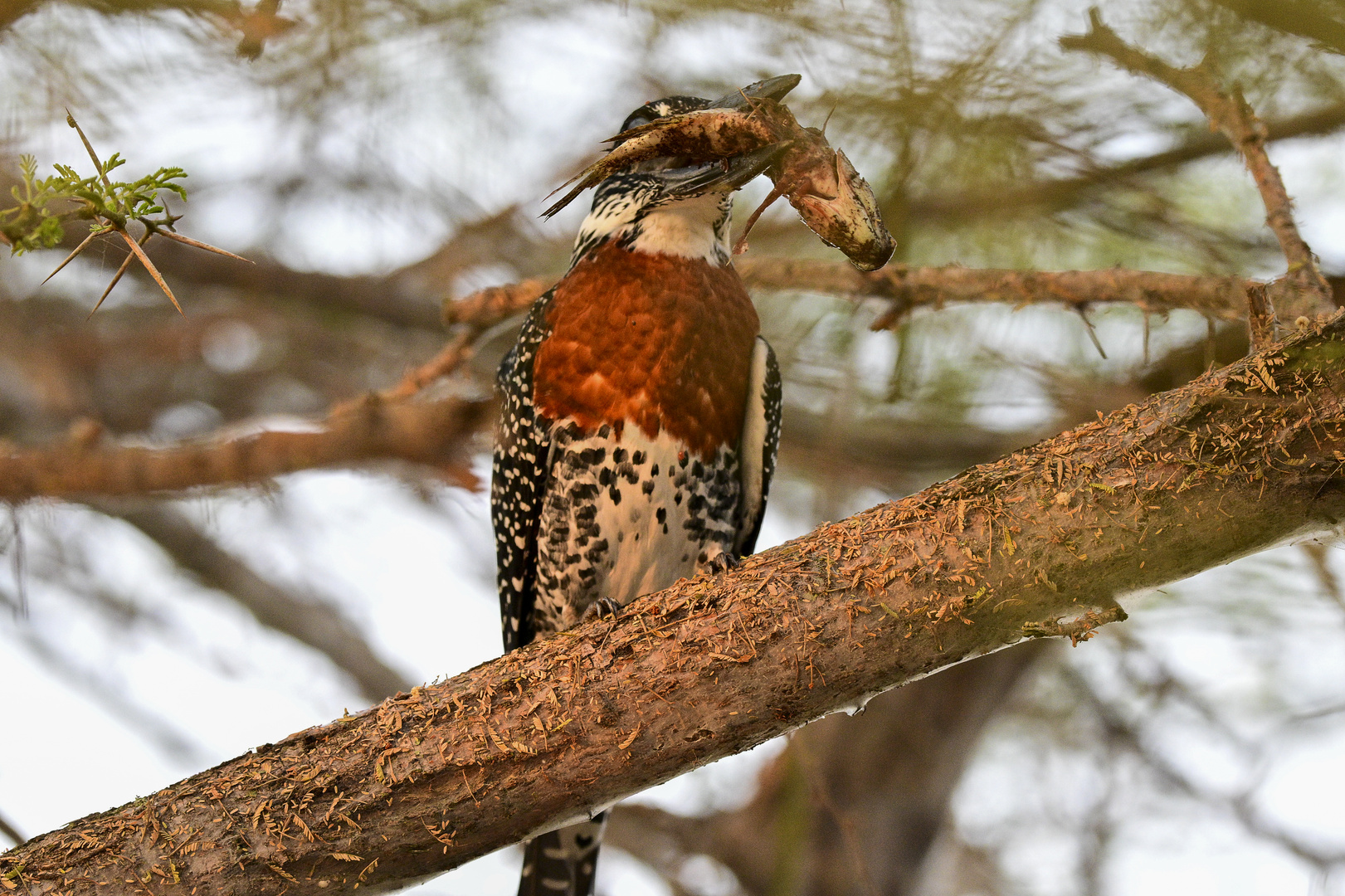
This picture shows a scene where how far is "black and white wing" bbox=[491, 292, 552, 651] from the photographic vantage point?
3293mm

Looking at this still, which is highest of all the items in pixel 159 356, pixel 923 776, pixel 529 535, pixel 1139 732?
pixel 159 356

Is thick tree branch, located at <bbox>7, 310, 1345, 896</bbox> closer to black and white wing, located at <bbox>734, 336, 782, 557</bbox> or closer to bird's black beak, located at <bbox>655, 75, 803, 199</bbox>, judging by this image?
bird's black beak, located at <bbox>655, 75, 803, 199</bbox>

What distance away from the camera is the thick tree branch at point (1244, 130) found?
6.00 ft

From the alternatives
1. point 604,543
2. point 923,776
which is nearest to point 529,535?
point 604,543

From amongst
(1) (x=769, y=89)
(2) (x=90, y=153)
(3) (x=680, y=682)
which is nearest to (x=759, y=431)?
(1) (x=769, y=89)

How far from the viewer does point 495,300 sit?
13.1 feet

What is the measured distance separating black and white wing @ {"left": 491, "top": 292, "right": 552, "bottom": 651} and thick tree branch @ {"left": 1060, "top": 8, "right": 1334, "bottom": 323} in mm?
1896

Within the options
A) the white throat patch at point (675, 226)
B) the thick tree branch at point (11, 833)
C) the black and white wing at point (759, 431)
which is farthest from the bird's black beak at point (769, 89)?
the thick tree branch at point (11, 833)

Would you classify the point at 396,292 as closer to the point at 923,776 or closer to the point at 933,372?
the point at 933,372

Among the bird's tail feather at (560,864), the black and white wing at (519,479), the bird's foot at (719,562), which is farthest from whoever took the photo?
the bird's tail feather at (560,864)

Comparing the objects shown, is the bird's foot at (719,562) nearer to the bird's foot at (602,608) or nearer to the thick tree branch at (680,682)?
the bird's foot at (602,608)

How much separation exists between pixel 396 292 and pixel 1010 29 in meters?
4.07

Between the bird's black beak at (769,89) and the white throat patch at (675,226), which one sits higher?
the white throat patch at (675,226)

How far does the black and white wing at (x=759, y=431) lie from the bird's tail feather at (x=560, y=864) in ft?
4.19
